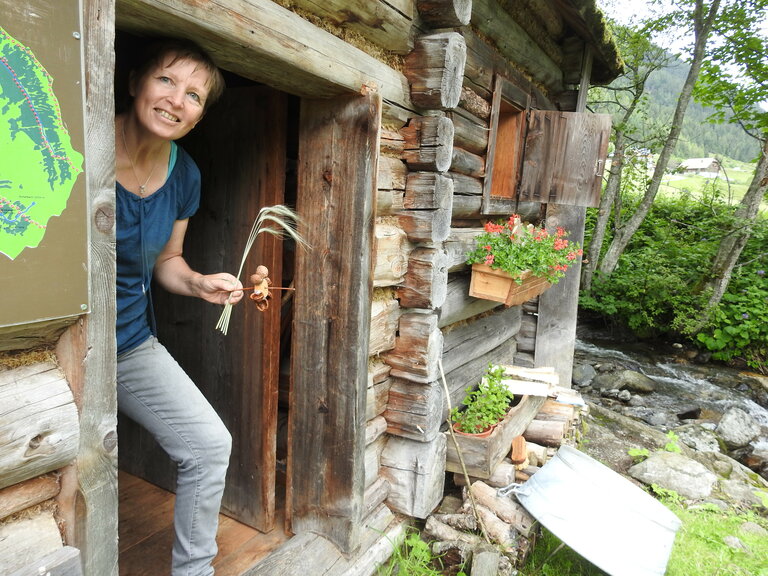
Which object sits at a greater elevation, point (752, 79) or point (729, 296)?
point (752, 79)

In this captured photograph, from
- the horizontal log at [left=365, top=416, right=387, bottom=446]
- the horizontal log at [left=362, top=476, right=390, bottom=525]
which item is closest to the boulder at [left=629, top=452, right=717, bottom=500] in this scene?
the horizontal log at [left=362, top=476, right=390, bottom=525]

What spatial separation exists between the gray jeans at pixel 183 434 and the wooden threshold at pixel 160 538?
51 cm

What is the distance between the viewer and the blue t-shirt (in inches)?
75.8

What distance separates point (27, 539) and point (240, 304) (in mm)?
1669

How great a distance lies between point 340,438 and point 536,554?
5.43 feet

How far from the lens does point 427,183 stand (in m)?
2.95

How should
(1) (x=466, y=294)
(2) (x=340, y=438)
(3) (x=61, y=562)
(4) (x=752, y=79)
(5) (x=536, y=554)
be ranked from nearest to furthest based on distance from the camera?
(3) (x=61, y=562) → (2) (x=340, y=438) → (5) (x=536, y=554) → (1) (x=466, y=294) → (4) (x=752, y=79)

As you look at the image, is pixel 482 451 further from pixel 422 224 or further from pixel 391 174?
pixel 391 174

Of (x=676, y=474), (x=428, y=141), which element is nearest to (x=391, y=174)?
(x=428, y=141)

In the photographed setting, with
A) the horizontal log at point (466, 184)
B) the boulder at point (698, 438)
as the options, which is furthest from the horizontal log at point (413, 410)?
the boulder at point (698, 438)

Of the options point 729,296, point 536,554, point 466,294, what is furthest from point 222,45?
point 729,296

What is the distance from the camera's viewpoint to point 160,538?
290 centimetres

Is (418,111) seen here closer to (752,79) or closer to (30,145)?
(30,145)

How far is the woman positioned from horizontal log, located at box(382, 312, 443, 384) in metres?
1.22
